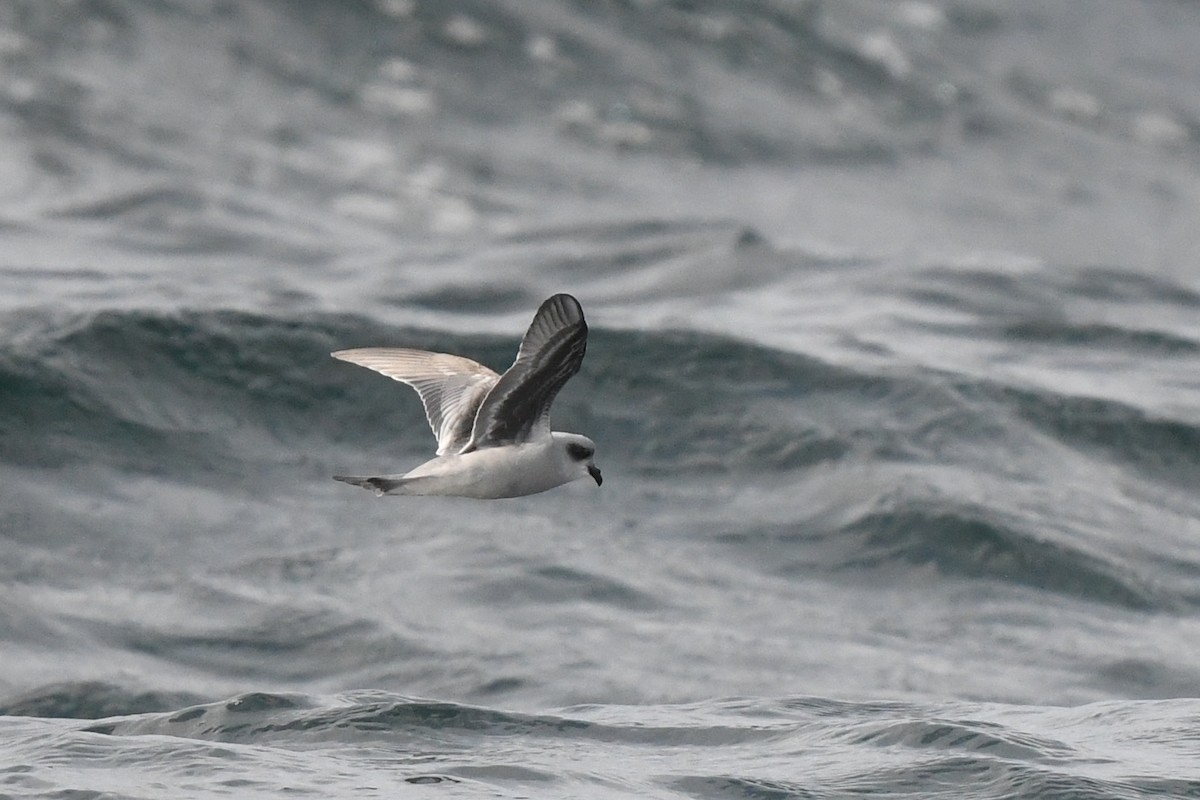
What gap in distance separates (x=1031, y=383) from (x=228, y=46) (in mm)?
17794

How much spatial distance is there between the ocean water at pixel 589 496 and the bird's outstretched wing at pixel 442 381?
159 centimetres

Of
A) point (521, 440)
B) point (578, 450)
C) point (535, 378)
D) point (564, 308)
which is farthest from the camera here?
point (578, 450)

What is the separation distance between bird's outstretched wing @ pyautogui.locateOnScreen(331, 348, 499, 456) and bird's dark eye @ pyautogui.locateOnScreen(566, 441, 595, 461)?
0.62 metres

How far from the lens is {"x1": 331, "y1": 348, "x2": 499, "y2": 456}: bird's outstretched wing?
9.30m

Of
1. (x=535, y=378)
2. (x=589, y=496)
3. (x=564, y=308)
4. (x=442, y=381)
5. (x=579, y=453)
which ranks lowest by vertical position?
(x=579, y=453)

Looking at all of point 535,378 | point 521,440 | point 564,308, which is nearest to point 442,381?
point 521,440

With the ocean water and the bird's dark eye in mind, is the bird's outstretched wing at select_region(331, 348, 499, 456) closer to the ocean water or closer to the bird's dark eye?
the bird's dark eye

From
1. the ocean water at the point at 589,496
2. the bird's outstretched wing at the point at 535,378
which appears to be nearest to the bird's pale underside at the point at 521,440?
the bird's outstretched wing at the point at 535,378

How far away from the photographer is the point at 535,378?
8156 millimetres

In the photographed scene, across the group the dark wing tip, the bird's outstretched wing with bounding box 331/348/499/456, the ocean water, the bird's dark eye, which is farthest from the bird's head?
the ocean water

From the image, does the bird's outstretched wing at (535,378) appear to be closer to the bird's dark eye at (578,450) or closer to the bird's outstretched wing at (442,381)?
the bird's dark eye at (578,450)

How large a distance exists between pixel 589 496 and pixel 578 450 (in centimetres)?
823

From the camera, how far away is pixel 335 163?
96.1ft

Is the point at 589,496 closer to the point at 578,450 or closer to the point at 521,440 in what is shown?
the point at 578,450
